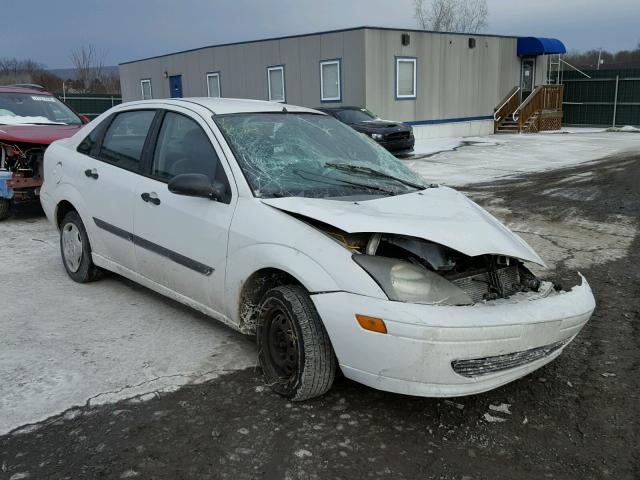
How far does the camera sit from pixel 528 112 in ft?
84.7

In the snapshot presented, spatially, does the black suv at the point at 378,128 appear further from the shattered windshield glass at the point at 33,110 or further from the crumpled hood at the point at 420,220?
the crumpled hood at the point at 420,220

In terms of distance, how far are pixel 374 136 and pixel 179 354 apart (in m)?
12.6

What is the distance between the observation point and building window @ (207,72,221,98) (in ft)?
83.7

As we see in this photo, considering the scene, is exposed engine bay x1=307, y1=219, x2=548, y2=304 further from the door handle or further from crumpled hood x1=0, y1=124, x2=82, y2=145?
crumpled hood x1=0, y1=124, x2=82, y2=145

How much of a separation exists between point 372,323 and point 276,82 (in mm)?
21305

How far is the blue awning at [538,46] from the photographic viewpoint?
83.5 ft

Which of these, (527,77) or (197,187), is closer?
(197,187)

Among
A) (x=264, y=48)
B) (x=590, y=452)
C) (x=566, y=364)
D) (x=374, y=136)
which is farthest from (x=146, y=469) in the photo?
(x=264, y=48)

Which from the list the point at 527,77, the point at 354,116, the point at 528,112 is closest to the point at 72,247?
the point at 354,116

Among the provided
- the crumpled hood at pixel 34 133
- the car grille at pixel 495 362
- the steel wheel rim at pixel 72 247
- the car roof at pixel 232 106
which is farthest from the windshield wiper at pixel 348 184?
the crumpled hood at pixel 34 133

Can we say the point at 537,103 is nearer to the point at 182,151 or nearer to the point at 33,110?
the point at 33,110

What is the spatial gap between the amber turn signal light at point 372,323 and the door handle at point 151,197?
6.18 ft

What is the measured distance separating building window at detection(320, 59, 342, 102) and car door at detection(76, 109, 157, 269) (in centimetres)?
1662

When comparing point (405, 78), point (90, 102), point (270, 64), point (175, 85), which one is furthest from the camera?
point (90, 102)
